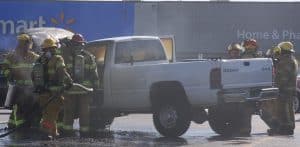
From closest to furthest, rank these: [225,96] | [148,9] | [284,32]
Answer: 1. [225,96]
2. [148,9]
3. [284,32]

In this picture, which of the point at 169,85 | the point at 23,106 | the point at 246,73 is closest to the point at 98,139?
the point at 169,85

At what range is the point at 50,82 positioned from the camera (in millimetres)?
11539

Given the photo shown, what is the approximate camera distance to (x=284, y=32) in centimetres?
3195

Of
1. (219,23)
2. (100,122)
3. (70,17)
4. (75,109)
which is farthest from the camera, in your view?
(219,23)

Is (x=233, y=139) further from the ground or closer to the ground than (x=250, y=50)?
closer to the ground

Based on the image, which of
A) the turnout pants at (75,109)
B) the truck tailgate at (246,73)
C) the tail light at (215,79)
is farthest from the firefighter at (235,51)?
the turnout pants at (75,109)

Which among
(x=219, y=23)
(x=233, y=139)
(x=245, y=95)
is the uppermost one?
(x=219, y=23)

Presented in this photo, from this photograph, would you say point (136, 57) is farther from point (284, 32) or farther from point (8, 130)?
point (284, 32)

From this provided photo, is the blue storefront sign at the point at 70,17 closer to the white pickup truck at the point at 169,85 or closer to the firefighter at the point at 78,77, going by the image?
the white pickup truck at the point at 169,85

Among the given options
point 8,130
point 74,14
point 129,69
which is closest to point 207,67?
point 129,69

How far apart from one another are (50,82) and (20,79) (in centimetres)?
174

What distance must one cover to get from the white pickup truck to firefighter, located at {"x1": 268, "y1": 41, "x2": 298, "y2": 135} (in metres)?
0.50

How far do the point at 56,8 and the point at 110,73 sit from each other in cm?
1205

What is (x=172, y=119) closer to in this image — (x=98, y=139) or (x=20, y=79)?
(x=98, y=139)
